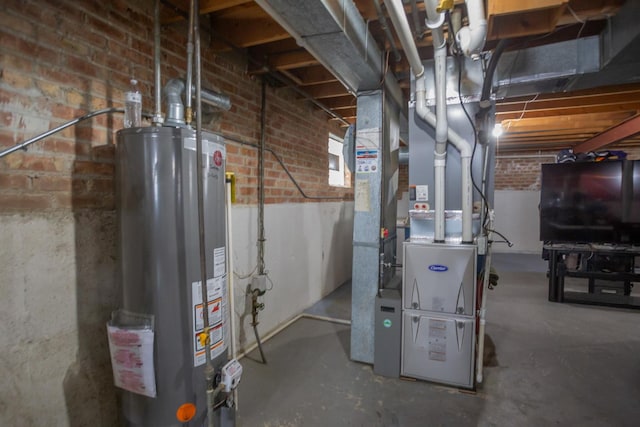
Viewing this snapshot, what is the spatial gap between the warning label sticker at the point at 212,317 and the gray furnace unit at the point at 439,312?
1.32 metres

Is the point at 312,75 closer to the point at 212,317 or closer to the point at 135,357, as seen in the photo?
the point at 212,317

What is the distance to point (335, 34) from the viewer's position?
1626mm

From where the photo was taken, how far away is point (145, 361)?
1321 millimetres

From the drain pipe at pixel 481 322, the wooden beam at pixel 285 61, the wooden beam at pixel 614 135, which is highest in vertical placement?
the wooden beam at pixel 285 61

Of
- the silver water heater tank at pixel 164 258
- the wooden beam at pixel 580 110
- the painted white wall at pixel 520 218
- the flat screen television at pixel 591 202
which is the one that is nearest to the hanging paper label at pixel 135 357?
the silver water heater tank at pixel 164 258

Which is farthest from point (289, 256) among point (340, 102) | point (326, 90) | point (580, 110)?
point (580, 110)

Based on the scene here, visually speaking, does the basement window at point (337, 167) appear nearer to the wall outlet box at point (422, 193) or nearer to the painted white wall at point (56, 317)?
the wall outlet box at point (422, 193)

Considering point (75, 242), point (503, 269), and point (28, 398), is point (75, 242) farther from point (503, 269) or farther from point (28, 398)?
point (503, 269)

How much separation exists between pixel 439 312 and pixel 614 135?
4847mm

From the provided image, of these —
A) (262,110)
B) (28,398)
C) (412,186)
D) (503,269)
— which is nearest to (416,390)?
(412,186)

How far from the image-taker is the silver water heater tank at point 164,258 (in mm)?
1327

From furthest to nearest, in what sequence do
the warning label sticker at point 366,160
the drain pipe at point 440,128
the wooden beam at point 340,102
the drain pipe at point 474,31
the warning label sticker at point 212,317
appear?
the wooden beam at point 340,102, the warning label sticker at point 366,160, the drain pipe at point 440,128, the drain pipe at point 474,31, the warning label sticker at point 212,317

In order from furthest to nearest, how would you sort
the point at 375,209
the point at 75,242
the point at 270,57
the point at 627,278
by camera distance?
the point at 627,278
the point at 270,57
the point at 375,209
the point at 75,242

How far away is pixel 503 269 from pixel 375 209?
4.73 metres
